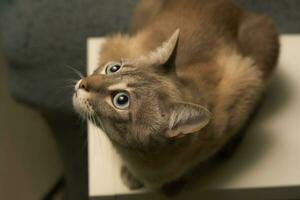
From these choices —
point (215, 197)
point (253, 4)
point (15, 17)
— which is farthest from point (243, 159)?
point (15, 17)

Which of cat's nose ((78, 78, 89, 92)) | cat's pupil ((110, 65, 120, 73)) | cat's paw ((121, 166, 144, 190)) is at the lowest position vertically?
cat's paw ((121, 166, 144, 190))

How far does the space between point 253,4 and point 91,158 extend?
2.07 feet

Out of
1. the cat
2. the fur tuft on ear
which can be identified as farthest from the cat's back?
the fur tuft on ear

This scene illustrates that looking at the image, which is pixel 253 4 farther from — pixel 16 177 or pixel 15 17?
pixel 16 177

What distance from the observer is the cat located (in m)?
0.74

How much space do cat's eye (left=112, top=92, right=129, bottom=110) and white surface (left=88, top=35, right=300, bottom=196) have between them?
0.65ft

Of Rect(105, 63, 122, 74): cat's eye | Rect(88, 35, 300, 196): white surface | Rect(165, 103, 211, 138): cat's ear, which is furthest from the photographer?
Rect(88, 35, 300, 196): white surface

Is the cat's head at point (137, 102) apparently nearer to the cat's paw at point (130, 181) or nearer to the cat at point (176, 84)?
the cat at point (176, 84)

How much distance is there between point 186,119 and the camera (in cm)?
69

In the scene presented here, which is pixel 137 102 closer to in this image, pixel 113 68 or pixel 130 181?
pixel 113 68

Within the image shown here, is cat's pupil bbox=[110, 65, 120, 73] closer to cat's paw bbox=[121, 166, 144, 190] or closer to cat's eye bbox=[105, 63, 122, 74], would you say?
cat's eye bbox=[105, 63, 122, 74]

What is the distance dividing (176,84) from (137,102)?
0.23 feet

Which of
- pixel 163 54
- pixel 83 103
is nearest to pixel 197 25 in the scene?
pixel 163 54

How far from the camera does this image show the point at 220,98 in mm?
893
